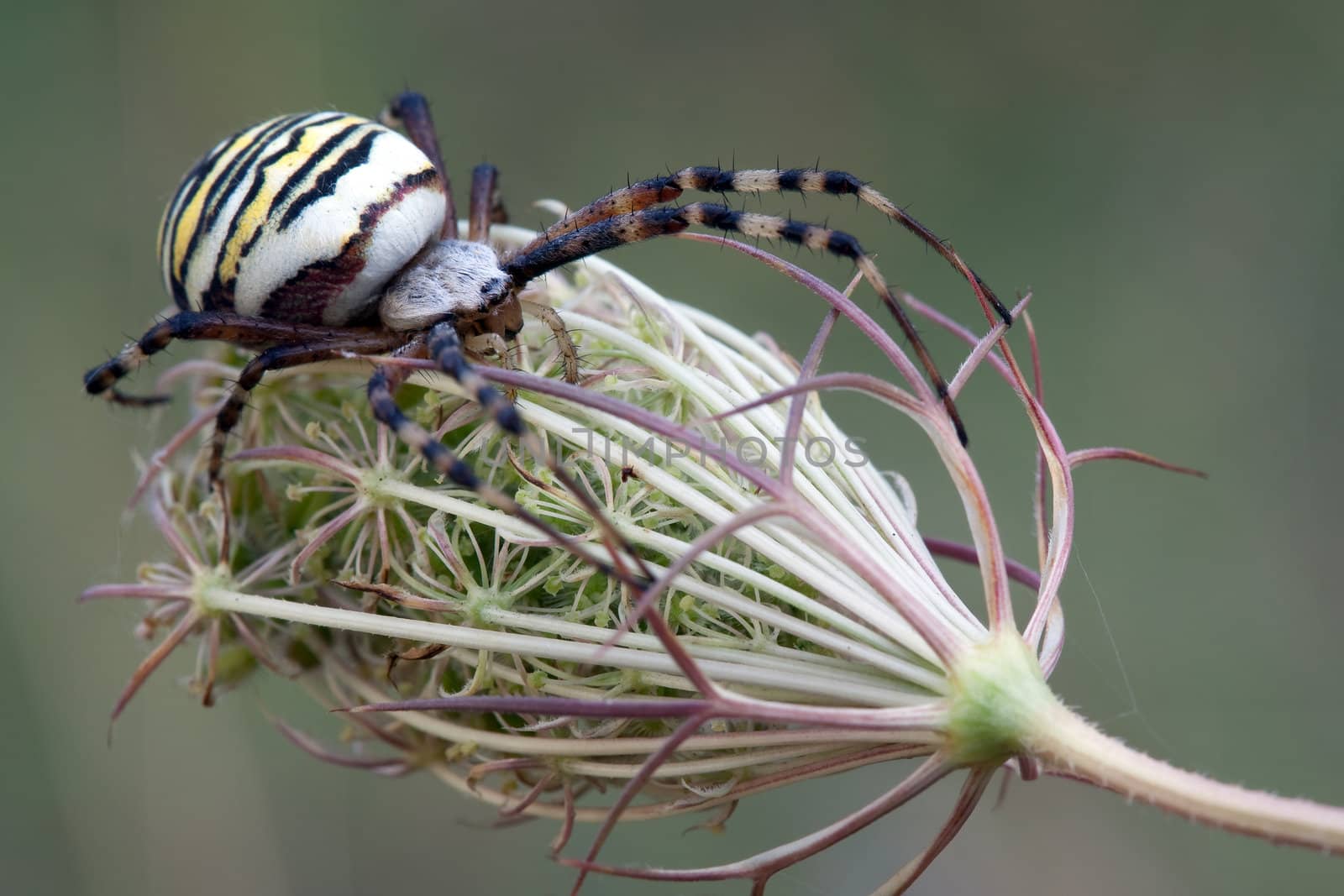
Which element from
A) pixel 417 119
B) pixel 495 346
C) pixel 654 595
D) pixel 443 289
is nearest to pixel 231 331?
pixel 443 289

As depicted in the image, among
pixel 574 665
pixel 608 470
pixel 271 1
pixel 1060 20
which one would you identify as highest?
pixel 1060 20

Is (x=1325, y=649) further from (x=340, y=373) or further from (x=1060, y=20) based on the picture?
(x=340, y=373)

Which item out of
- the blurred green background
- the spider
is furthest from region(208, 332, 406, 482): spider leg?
the blurred green background

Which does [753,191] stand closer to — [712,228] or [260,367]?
[712,228]

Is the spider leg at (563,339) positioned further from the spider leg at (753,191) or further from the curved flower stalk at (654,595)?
the spider leg at (753,191)

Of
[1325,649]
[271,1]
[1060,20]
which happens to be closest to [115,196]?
[271,1]

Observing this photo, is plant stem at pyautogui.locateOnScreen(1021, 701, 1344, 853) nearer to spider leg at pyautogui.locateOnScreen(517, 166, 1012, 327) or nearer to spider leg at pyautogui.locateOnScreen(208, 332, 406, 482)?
spider leg at pyautogui.locateOnScreen(517, 166, 1012, 327)

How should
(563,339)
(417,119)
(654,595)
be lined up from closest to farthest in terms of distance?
(654,595)
(563,339)
(417,119)
